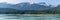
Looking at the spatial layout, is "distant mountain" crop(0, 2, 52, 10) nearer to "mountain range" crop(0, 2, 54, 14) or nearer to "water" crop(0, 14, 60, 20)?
"mountain range" crop(0, 2, 54, 14)

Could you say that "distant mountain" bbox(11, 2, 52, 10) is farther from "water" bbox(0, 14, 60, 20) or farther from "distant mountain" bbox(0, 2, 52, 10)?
"water" bbox(0, 14, 60, 20)

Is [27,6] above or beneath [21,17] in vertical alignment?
above

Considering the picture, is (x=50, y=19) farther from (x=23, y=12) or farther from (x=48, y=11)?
(x=23, y=12)

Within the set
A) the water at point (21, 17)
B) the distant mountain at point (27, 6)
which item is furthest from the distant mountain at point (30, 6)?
the water at point (21, 17)

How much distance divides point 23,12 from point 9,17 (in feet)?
0.81

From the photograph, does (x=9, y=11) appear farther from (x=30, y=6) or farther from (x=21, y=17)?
(x=30, y=6)

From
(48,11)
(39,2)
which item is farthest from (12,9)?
(48,11)

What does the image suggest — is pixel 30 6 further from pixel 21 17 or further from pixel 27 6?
pixel 21 17

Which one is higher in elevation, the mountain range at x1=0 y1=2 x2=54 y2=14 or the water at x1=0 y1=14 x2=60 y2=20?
the mountain range at x1=0 y1=2 x2=54 y2=14

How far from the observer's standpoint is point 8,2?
4.99ft

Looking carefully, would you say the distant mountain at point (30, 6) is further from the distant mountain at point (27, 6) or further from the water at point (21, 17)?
→ the water at point (21, 17)

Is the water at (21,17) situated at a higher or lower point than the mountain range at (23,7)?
lower

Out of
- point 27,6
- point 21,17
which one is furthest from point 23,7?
point 21,17

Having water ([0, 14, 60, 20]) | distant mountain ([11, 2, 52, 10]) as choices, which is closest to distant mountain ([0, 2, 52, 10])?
distant mountain ([11, 2, 52, 10])
